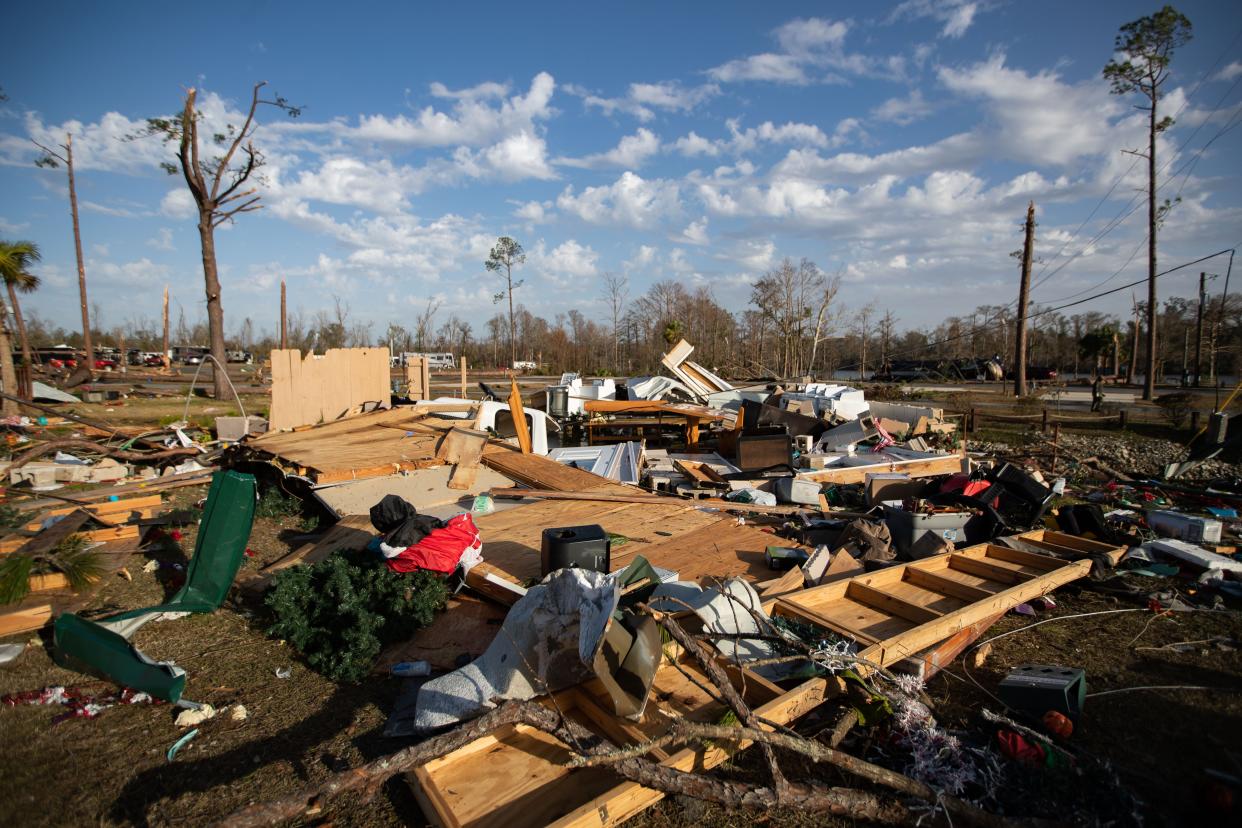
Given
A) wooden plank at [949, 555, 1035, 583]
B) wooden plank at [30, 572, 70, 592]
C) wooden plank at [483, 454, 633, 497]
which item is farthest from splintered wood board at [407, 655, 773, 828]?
wooden plank at [30, 572, 70, 592]

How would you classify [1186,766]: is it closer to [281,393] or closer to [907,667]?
[907,667]

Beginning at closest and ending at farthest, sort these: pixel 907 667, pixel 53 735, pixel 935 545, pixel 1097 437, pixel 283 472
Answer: pixel 53 735 → pixel 907 667 → pixel 935 545 → pixel 283 472 → pixel 1097 437

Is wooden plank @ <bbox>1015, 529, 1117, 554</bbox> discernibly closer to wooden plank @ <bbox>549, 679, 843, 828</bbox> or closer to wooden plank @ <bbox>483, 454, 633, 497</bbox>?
wooden plank @ <bbox>549, 679, 843, 828</bbox>

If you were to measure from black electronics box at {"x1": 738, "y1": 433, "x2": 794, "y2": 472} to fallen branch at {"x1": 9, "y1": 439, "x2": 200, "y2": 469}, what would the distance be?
9.21 meters

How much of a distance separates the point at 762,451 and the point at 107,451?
422 inches

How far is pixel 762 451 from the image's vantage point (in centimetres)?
905

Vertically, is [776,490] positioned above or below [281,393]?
below

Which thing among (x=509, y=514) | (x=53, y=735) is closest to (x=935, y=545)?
(x=509, y=514)

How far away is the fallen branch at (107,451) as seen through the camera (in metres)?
9.65

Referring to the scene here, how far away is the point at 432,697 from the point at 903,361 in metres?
49.6

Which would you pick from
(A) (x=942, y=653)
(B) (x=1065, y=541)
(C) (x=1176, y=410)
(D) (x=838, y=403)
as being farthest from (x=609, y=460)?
(C) (x=1176, y=410)

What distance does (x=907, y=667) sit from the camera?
11.5 ft

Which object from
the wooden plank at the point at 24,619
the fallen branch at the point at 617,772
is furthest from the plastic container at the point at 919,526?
the wooden plank at the point at 24,619

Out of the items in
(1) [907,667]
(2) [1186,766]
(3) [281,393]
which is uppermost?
(3) [281,393]
